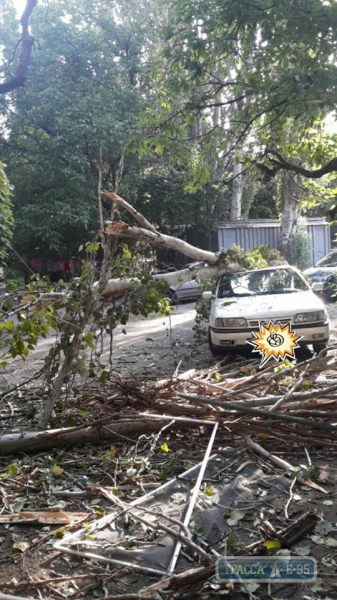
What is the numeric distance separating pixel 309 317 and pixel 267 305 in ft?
2.15

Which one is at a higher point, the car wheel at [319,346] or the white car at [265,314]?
the white car at [265,314]

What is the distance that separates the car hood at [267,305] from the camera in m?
8.05

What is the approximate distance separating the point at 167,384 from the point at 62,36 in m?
21.2

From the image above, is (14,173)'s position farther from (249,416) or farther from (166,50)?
(249,416)

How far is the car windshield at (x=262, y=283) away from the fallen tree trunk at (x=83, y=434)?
4509 mm

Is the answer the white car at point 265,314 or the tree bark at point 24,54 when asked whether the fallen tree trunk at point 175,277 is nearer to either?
the white car at point 265,314

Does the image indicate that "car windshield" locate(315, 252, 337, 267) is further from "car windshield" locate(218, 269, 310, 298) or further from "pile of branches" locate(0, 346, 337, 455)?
"pile of branches" locate(0, 346, 337, 455)

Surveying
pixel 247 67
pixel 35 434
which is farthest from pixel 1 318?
pixel 247 67

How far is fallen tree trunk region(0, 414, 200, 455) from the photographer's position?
490 centimetres

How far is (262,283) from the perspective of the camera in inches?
366

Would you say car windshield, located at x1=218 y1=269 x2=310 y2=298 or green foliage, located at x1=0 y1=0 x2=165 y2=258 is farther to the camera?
green foliage, located at x1=0 y1=0 x2=165 y2=258

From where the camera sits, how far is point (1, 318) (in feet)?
15.9

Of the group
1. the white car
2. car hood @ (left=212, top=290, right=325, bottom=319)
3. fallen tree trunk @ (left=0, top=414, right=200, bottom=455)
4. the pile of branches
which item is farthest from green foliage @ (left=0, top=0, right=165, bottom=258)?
fallen tree trunk @ (left=0, top=414, right=200, bottom=455)

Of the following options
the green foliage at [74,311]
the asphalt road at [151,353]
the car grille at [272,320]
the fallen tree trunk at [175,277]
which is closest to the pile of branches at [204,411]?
the green foliage at [74,311]
